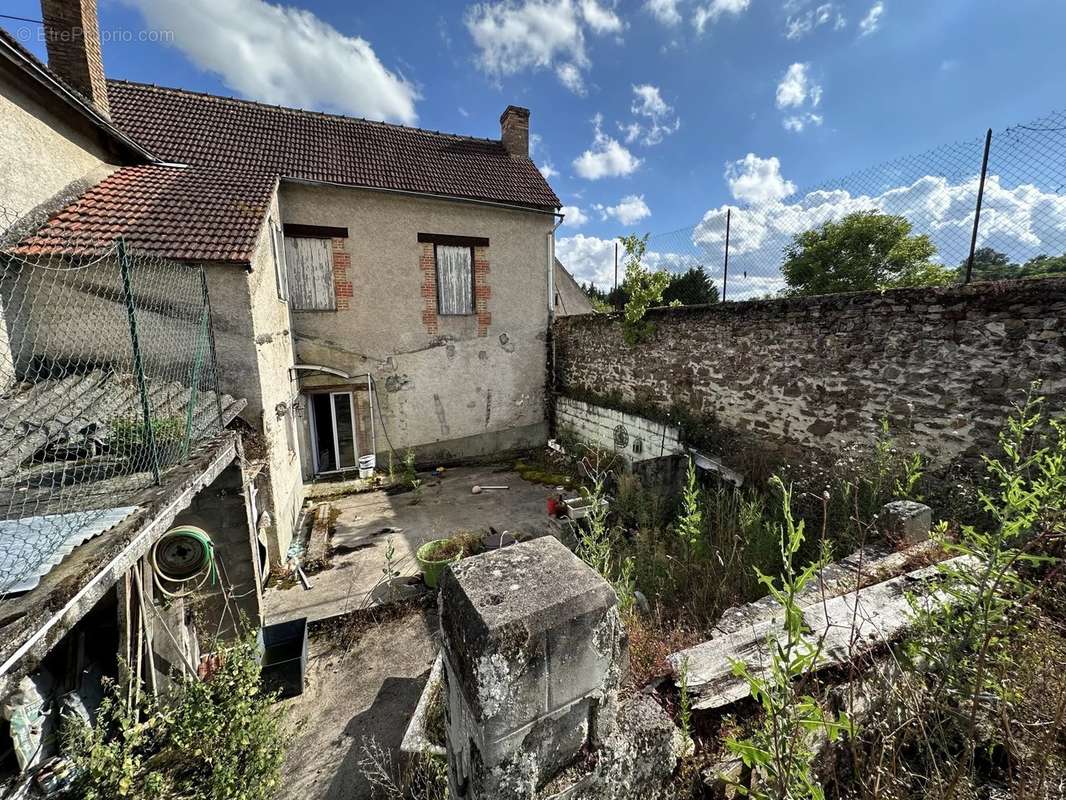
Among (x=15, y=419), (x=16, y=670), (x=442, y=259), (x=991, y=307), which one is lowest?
(x=16, y=670)

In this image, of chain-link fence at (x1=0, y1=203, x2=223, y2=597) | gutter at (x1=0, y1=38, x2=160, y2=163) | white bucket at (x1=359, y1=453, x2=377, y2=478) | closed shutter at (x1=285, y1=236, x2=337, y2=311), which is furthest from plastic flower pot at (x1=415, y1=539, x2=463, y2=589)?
gutter at (x1=0, y1=38, x2=160, y2=163)

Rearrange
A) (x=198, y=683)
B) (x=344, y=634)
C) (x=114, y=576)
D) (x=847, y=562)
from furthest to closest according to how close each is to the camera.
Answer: (x=344, y=634)
(x=847, y=562)
(x=198, y=683)
(x=114, y=576)

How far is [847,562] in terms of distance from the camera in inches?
125

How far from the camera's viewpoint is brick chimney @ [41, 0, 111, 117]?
18.0 ft

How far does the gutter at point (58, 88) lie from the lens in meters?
3.66

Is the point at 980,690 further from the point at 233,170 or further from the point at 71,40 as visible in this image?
the point at 71,40

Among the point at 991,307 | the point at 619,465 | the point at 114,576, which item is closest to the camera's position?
the point at 114,576

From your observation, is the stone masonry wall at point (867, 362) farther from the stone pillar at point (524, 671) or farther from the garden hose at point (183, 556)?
the garden hose at point (183, 556)

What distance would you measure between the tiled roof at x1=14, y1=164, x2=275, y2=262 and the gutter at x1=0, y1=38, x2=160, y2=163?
56 centimetres

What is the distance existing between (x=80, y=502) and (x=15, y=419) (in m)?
1.31

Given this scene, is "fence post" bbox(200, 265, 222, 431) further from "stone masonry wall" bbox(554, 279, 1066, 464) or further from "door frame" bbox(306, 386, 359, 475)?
"stone masonry wall" bbox(554, 279, 1066, 464)

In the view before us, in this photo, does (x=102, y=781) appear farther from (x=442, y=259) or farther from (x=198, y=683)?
(x=442, y=259)

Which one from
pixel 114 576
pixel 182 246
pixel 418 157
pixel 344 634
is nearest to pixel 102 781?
pixel 114 576

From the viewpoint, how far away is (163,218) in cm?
484
